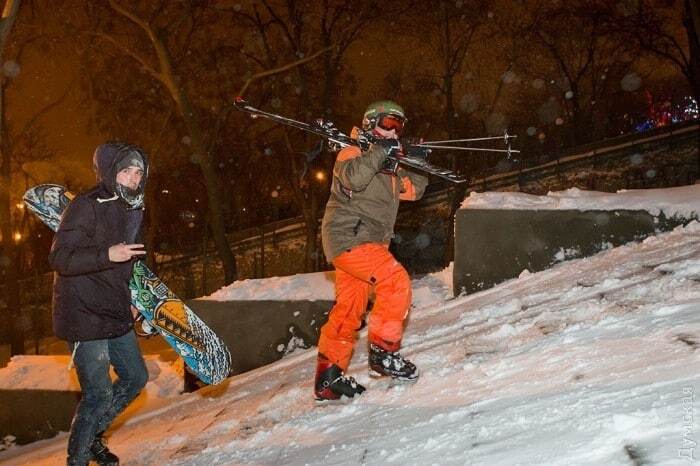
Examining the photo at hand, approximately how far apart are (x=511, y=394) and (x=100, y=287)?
234cm

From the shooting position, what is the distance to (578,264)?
23.1 ft

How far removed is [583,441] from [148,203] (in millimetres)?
22635

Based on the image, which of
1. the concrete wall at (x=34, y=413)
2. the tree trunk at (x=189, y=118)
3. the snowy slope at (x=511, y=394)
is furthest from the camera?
the tree trunk at (x=189, y=118)

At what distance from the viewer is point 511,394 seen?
3.60 meters

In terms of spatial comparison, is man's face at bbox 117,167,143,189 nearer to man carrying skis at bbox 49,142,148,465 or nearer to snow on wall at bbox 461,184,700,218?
man carrying skis at bbox 49,142,148,465

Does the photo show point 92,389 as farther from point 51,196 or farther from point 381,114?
point 381,114

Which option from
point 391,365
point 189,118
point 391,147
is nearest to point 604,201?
point 391,147

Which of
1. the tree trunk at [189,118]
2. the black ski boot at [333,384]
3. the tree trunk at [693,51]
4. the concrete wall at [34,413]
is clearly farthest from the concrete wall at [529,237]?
the tree trunk at [693,51]

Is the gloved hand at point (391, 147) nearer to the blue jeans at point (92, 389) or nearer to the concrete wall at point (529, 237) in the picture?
the blue jeans at point (92, 389)

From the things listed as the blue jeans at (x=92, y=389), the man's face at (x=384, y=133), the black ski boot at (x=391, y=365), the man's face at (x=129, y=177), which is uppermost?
the man's face at (x=384, y=133)

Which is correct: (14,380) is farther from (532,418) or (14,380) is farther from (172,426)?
(532,418)

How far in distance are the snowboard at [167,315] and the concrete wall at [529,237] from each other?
360cm

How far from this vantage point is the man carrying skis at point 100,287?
12.5 ft

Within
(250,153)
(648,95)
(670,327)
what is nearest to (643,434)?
(670,327)
